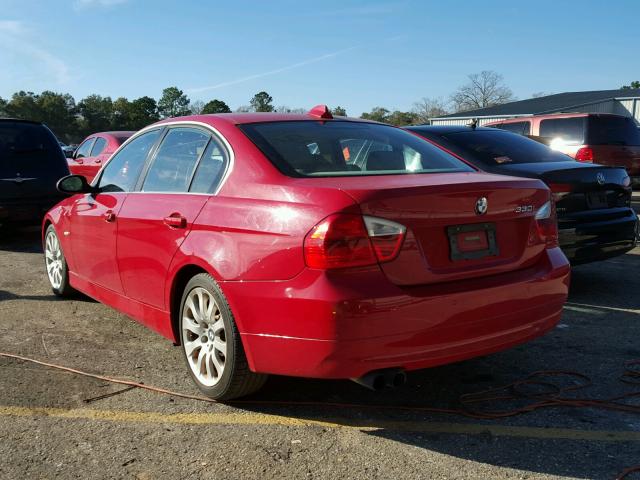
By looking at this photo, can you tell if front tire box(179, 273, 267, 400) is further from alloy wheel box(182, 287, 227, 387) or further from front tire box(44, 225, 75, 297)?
front tire box(44, 225, 75, 297)

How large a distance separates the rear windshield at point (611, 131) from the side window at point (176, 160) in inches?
404

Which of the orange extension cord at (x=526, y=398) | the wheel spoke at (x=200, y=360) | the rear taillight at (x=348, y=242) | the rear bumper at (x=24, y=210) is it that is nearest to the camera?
the rear taillight at (x=348, y=242)

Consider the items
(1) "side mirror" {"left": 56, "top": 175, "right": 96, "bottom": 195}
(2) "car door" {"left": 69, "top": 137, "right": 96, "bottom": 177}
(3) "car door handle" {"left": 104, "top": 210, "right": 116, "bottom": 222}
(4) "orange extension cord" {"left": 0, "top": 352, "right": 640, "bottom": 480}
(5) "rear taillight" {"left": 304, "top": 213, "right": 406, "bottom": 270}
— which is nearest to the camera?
(5) "rear taillight" {"left": 304, "top": 213, "right": 406, "bottom": 270}

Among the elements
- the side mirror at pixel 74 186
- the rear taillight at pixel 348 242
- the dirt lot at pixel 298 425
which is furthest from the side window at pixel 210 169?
the side mirror at pixel 74 186

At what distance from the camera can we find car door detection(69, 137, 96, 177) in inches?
509

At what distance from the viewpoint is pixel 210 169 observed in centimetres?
365

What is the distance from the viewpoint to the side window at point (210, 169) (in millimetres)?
3547

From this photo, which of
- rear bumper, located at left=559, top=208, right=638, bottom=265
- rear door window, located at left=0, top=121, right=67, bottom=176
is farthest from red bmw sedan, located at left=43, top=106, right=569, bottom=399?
rear door window, located at left=0, top=121, right=67, bottom=176

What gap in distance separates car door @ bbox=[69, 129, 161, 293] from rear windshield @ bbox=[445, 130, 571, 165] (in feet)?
9.96

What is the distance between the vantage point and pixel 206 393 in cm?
350

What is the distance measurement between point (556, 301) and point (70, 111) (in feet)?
256

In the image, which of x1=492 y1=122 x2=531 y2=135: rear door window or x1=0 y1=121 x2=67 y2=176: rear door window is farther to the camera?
x1=492 y1=122 x2=531 y2=135: rear door window

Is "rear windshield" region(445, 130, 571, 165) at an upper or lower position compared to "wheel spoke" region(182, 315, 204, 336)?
upper

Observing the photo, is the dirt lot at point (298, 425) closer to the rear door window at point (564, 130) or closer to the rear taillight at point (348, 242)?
A: the rear taillight at point (348, 242)
